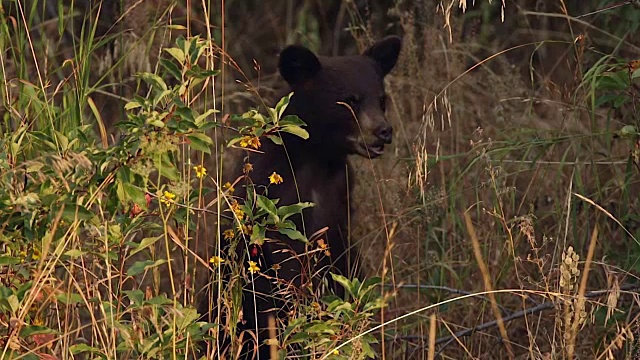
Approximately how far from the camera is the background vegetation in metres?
3.08

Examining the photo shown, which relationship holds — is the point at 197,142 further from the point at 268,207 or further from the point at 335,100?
the point at 335,100

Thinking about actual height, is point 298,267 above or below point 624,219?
below

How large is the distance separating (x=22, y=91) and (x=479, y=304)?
6.22ft

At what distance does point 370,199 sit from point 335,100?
0.80 m

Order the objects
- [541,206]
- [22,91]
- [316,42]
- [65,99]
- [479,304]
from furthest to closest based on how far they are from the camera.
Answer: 1. [316,42]
2. [541,206]
3. [479,304]
4. [65,99]
5. [22,91]

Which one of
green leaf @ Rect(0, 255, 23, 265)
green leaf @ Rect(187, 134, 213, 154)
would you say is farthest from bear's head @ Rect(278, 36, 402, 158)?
green leaf @ Rect(0, 255, 23, 265)

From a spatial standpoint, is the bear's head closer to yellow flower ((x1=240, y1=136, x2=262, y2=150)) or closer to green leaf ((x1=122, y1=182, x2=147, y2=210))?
yellow flower ((x1=240, y1=136, x2=262, y2=150))

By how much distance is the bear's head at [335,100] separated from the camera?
188 inches

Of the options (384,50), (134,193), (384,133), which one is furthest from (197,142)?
(384,50)

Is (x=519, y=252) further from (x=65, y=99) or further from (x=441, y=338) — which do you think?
(x=65, y=99)

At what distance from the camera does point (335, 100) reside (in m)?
4.86

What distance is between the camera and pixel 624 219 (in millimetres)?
4297

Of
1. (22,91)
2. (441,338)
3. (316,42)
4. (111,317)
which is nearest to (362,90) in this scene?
(441,338)

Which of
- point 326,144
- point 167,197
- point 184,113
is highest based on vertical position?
point 184,113
